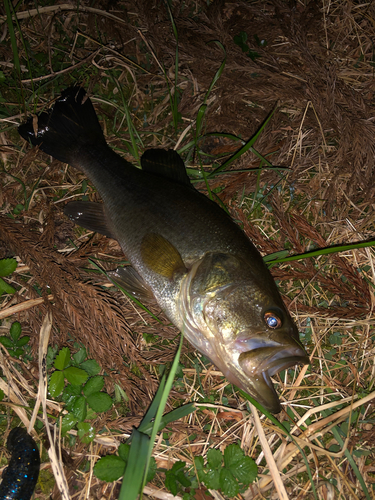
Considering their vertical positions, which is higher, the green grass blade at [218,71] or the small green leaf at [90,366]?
the green grass blade at [218,71]

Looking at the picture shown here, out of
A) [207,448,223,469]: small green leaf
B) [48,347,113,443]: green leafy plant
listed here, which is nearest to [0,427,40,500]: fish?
[48,347,113,443]: green leafy plant

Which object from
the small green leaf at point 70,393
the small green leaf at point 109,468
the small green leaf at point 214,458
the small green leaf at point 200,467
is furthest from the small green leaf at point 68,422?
the small green leaf at point 214,458

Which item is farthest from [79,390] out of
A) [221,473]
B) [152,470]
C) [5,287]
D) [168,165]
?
[168,165]

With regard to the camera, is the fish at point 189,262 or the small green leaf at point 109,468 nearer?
the fish at point 189,262

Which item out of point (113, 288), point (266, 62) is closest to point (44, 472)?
point (113, 288)

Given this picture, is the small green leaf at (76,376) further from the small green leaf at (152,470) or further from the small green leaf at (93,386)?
the small green leaf at (152,470)

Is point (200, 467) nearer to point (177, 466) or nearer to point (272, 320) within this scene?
point (177, 466)
